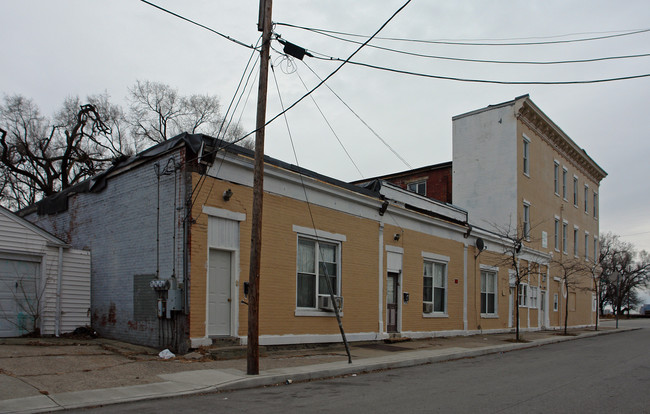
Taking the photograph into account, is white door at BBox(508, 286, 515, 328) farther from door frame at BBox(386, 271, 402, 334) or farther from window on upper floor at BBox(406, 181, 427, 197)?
door frame at BBox(386, 271, 402, 334)

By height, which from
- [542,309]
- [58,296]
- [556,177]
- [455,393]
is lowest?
[542,309]

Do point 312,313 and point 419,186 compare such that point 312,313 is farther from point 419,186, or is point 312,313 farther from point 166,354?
point 419,186

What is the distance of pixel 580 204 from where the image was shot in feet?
131

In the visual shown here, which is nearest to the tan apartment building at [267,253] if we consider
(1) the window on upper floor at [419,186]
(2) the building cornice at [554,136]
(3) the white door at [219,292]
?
(3) the white door at [219,292]

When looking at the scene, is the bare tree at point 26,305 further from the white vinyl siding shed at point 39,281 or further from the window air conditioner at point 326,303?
the window air conditioner at point 326,303

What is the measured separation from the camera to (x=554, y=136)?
34406 mm

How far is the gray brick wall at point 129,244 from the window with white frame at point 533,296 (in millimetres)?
22765

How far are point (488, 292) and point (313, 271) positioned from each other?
12.7 m

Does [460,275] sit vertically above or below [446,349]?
above

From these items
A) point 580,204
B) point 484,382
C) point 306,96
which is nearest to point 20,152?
point 306,96

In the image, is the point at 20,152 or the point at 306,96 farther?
the point at 20,152

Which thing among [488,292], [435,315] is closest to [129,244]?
[435,315]

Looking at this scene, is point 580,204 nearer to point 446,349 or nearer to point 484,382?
point 446,349

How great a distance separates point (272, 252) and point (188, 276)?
9.01 feet
